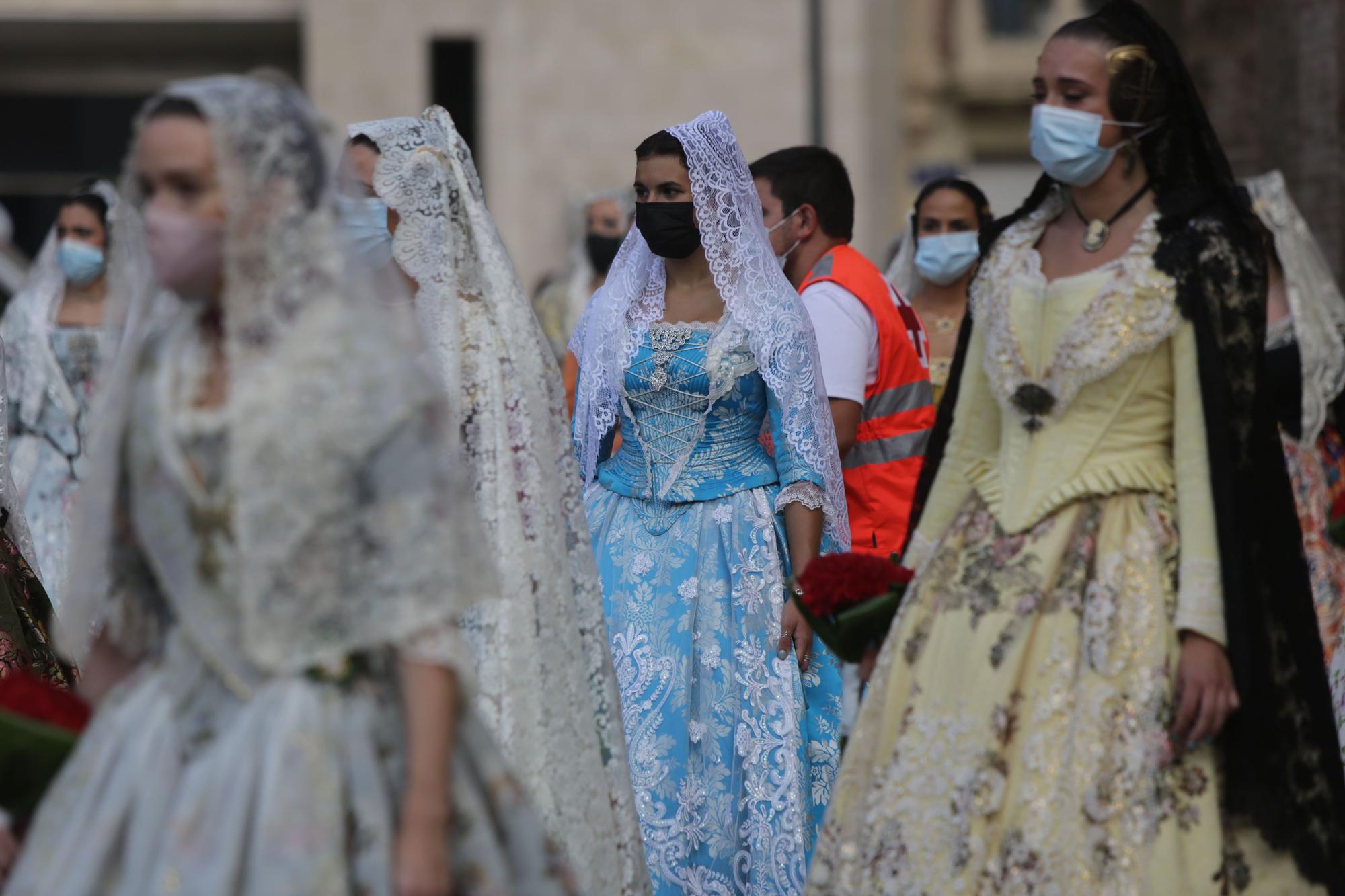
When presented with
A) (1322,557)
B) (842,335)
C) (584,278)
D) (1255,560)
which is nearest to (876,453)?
(842,335)

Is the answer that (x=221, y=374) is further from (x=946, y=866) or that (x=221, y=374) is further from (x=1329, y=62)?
(x=1329, y=62)

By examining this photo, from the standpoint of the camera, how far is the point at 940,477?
4266mm

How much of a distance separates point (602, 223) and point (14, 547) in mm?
5937

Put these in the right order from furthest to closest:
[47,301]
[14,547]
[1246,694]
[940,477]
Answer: [47,301] → [14,547] → [940,477] → [1246,694]

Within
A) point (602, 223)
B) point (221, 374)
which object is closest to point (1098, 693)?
point (221, 374)

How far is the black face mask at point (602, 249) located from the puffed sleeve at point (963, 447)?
5.86 meters

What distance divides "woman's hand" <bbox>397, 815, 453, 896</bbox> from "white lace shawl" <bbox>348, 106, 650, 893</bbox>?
4.90 ft

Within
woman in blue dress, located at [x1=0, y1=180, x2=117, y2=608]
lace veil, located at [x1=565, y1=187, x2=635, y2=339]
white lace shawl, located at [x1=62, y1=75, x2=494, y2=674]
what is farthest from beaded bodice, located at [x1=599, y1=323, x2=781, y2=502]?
lace veil, located at [x1=565, y1=187, x2=635, y2=339]

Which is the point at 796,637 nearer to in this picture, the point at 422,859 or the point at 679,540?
the point at 679,540

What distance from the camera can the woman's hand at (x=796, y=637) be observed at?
17.6ft

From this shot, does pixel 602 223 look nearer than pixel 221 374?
No

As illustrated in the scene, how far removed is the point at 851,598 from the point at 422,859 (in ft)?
4.74

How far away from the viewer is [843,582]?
407 cm

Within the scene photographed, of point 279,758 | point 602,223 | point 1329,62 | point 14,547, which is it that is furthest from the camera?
point 602,223
